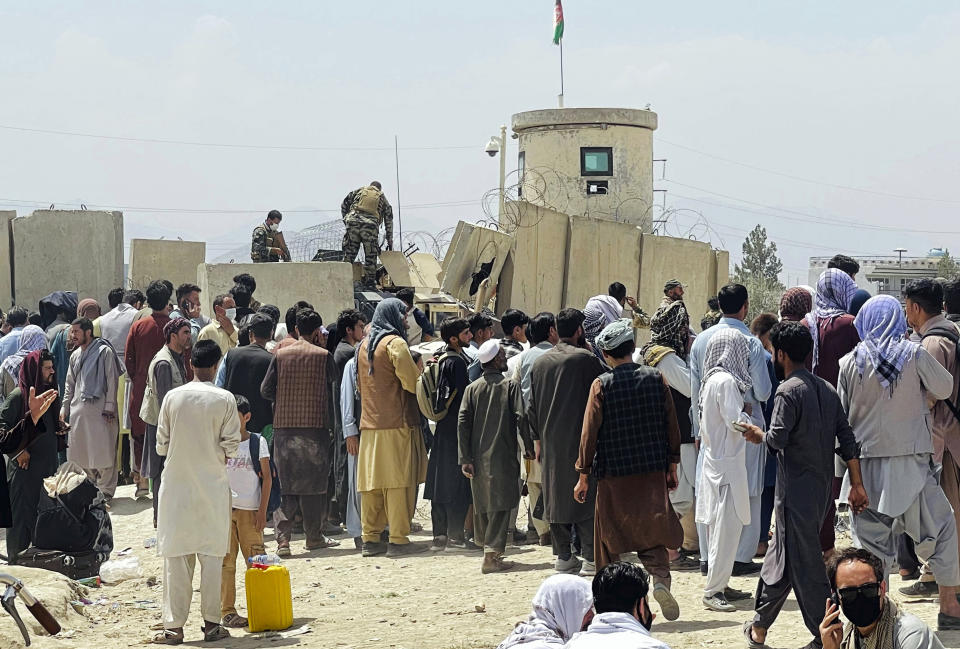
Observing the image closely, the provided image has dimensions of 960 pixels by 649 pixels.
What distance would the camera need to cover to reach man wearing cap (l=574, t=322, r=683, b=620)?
630 cm

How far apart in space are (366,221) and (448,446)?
6561mm

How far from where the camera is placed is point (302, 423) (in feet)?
29.9

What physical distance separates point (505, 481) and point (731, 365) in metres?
2.15

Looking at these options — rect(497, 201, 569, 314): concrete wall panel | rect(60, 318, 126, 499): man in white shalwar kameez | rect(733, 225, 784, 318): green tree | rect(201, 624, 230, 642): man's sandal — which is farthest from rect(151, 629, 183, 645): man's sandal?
rect(733, 225, 784, 318): green tree

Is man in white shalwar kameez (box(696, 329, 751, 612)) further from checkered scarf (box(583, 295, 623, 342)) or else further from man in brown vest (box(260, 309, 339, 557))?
man in brown vest (box(260, 309, 339, 557))

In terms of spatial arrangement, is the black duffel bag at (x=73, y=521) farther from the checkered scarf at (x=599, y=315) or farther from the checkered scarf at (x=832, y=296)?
the checkered scarf at (x=832, y=296)

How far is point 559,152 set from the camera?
2336 cm

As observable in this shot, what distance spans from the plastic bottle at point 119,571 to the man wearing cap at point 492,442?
2.43 metres

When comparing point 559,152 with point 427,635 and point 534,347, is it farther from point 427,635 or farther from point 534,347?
point 427,635

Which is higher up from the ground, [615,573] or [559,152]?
[559,152]

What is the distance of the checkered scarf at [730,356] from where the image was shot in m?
6.57

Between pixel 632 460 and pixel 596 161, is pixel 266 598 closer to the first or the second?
pixel 632 460

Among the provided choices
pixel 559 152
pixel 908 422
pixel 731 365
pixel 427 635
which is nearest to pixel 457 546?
pixel 427 635

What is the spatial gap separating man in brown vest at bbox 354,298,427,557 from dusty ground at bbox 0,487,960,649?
0.93 feet
